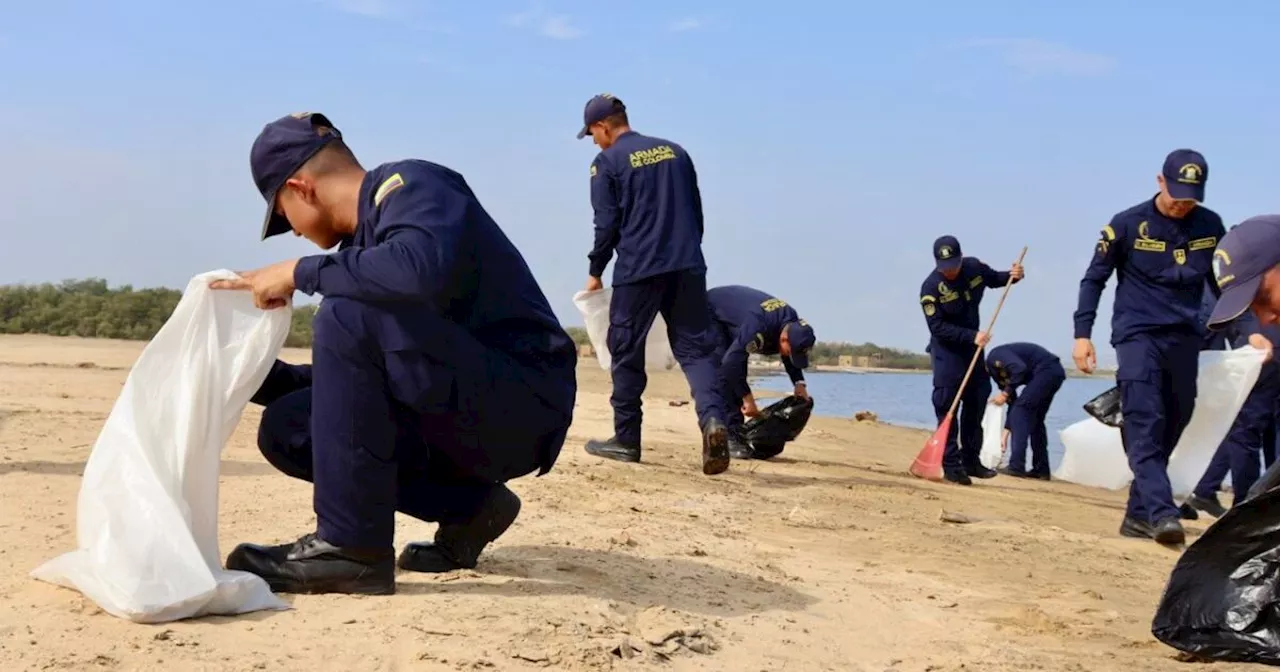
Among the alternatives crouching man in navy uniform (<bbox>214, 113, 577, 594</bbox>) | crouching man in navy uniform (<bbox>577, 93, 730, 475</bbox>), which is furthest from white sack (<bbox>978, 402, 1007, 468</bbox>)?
crouching man in navy uniform (<bbox>214, 113, 577, 594</bbox>)

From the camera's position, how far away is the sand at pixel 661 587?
277 cm

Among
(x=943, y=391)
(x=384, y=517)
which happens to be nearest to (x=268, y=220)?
(x=384, y=517)

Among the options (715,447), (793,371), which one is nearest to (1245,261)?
(715,447)

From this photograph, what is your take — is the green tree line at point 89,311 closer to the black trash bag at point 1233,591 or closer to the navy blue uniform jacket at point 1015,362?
the navy blue uniform jacket at point 1015,362

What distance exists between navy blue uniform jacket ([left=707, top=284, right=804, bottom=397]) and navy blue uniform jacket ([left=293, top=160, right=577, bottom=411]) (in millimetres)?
5647

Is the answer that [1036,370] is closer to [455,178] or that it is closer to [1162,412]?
[1162,412]

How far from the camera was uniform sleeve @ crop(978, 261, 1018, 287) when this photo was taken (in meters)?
9.61

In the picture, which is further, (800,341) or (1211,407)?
(800,341)

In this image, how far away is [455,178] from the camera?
127 inches

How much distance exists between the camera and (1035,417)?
11.2 metres

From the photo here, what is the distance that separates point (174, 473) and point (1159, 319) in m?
4.58

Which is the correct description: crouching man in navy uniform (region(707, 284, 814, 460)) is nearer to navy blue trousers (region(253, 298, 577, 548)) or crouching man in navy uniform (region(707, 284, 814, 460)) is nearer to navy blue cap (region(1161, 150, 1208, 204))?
navy blue cap (region(1161, 150, 1208, 204))

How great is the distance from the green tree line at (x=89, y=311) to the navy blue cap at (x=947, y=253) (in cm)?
1236

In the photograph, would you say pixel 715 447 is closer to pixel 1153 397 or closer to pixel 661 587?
pixel 1153 397
